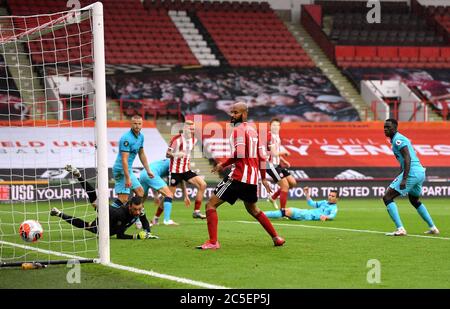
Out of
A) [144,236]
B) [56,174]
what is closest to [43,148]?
[56,174]

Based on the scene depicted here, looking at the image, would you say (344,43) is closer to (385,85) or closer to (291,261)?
(385,85)

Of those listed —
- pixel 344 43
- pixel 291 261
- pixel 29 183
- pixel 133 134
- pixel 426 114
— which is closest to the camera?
pixel 291 261

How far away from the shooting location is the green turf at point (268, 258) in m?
8.71

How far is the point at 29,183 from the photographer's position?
25.2 meters

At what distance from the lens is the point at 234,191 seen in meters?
11.8

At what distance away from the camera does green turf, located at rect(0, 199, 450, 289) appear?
8711mm

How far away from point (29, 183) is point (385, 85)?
64.1 ft

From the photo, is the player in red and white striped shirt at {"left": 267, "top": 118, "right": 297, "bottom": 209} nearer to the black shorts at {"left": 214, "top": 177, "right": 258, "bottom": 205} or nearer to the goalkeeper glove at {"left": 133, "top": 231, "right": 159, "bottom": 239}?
the goalkeeper glove at {"left": 133, "top": 231, "right": 159, "bottom": 239}

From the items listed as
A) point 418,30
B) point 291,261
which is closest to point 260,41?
point 418,30

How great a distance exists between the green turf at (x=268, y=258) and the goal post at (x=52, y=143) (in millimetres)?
295

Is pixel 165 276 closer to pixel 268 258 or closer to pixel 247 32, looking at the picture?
pixel 268 258

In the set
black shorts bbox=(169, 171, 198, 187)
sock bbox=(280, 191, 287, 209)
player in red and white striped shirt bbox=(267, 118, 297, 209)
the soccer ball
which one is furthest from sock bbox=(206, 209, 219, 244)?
player in red and white striped shirt bbox=(267, 118, 297, 209)

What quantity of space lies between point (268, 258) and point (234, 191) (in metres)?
1.42

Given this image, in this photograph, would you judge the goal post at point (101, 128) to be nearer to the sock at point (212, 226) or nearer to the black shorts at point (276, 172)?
the sock at point (212, 226)
